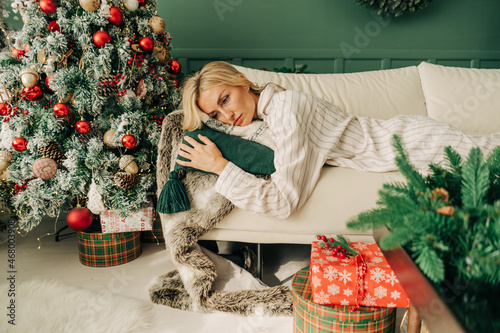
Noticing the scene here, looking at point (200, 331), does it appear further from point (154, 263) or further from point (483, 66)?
point (483, 66)

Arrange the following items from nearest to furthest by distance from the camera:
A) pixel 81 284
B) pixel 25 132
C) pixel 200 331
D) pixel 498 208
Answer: pixel 498 208, pixel 200 331, pixel 81 284, pixel 25 132

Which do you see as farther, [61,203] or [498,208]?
[61,203]

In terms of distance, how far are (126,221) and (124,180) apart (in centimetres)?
21

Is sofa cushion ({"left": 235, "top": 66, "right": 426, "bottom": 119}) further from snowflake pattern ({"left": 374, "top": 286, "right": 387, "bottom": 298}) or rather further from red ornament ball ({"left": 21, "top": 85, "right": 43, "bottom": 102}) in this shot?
snowflake pattern ({"left": 374, "top": 286, "right": 387, "bottom": 298})

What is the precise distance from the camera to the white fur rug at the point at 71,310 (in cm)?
117

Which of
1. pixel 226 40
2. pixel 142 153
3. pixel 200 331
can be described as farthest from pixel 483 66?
pixel 200 331

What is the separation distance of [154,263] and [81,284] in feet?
1.12

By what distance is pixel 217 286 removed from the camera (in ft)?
4.61

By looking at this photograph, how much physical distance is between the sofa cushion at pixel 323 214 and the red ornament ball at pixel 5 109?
Answer: 43.7 inches

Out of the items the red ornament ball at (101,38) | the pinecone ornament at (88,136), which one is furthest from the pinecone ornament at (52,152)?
the red ornament ball at (101,38)

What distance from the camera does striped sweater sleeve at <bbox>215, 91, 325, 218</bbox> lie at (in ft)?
4.19

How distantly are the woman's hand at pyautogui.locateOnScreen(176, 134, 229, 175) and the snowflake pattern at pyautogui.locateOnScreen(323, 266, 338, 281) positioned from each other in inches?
21.4

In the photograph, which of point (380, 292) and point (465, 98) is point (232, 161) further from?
point (465, 98)

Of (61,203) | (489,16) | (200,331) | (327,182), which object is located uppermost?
(489,16)
